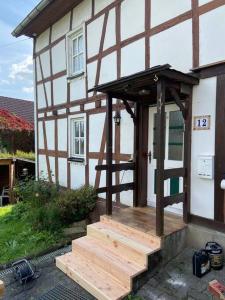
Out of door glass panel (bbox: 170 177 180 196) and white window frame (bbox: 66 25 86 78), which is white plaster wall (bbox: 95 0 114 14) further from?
door glass panel (bbox: 170 177 180 196)

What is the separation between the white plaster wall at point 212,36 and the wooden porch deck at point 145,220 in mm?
2413

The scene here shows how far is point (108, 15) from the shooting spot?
217 inches

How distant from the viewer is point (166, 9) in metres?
4.35

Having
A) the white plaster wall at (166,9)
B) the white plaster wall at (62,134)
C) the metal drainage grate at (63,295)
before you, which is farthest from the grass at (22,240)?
the white plaster wall at (166,9)

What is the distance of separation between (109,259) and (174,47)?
10.9 feet

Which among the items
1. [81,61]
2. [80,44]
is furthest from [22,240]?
[80,44]

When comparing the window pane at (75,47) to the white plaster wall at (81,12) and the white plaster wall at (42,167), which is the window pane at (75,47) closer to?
the white plaster wall at (81,12)

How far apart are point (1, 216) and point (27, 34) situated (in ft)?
17.7

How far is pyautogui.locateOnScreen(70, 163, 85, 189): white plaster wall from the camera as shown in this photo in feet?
21.4

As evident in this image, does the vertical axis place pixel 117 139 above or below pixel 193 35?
below

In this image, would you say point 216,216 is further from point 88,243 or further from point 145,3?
point 145,3

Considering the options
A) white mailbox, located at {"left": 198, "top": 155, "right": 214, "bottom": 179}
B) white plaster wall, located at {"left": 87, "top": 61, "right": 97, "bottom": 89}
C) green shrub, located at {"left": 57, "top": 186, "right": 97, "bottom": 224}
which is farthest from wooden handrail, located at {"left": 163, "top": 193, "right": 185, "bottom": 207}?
white plaster wall, located at {"left": 87, "top": 61, "right": 97, "bottom": 89}

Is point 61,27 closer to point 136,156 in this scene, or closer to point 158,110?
point 136,156

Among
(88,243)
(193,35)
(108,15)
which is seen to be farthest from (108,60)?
(88,243)
